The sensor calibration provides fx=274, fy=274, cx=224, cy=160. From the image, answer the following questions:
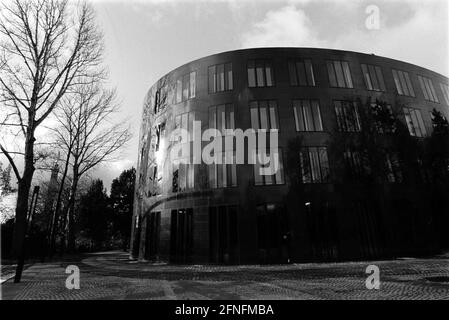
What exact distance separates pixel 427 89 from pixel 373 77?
7.04m

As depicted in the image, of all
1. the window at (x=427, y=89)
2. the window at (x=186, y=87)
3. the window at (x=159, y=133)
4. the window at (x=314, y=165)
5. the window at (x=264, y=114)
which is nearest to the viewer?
the window at (x=314, y=165)

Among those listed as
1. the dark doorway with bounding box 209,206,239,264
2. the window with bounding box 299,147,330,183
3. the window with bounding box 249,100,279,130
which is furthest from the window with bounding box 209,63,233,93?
the dark doorway with bounding box 209,206,239,264

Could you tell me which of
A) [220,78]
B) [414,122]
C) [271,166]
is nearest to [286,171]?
[271,166]

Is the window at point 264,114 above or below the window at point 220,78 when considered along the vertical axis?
below

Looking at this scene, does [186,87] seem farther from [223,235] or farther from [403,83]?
[403,83]

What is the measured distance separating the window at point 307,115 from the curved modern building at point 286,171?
83mm

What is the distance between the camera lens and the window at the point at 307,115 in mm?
21047

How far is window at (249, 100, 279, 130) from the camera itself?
20.8 m

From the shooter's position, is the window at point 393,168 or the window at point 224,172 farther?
the window at point 393,168

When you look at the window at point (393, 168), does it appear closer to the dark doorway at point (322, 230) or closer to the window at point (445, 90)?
the dark doorway at point (322, 230)

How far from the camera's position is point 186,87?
79.9ft

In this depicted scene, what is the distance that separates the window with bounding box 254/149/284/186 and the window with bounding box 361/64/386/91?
10994 mm

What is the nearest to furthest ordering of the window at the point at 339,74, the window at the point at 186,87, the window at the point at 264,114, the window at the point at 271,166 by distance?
the window at the point at 271,166, the window at the point at 264,114, the window at the point at 339,74, the window at the point at 186,87

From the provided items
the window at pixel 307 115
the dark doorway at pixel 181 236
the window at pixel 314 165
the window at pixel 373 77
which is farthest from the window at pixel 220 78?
the window at pixel 373 77
